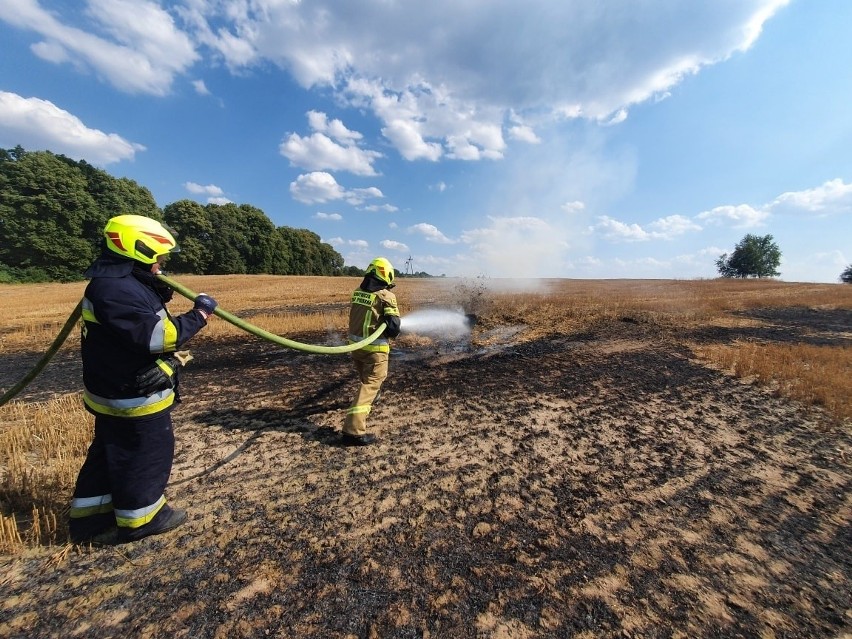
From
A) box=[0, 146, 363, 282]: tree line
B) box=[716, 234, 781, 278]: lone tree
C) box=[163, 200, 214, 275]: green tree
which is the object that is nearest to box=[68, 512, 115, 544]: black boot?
box=[0, 146, 363, 282]: tree line

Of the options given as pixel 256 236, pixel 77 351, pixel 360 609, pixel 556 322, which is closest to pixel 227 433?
pixel 360 609

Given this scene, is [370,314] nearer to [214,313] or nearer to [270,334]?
[270,334]

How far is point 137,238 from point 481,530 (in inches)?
144

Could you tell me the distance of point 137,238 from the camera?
273 cm

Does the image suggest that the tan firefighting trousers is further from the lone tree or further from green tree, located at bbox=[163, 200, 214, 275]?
the lone tree

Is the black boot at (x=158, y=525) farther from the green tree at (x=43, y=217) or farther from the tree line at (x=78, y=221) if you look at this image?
the green tree at (x=43, y=217)

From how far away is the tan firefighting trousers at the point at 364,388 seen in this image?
15.4 feet

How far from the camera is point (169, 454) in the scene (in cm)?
303

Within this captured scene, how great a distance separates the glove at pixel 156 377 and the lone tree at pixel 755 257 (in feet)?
333

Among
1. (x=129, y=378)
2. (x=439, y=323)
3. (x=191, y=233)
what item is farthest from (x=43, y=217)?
(x=129, y=378)

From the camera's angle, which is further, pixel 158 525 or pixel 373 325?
pixel 373 325

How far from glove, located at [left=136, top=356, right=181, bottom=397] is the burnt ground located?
1.33 metres

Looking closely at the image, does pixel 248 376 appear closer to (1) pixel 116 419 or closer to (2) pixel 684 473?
(1) pixel 116 419

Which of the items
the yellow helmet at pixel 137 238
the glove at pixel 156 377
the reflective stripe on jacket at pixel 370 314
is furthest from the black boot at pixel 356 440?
the yellow helmet at pixel 137 238
